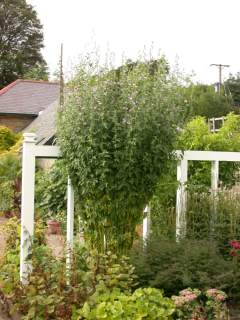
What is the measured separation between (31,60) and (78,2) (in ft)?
125

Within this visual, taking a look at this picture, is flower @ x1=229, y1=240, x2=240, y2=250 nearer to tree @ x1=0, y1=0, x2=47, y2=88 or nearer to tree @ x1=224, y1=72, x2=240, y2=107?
tree @ x1=0, y1=0, x2=47, y2=88

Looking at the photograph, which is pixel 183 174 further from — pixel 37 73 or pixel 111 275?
pixel 37 73

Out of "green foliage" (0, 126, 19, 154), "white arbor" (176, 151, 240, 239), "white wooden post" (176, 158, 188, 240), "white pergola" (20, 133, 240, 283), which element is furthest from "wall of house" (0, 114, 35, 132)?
"white pergola" (20, 133, 240, 283)

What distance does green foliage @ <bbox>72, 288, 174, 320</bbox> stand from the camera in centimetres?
457

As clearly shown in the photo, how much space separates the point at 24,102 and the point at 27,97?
818mm

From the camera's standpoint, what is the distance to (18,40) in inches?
1817

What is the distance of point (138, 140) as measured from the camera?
5570 millimetres

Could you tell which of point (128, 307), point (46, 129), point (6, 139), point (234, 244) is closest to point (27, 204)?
point (128, 307)

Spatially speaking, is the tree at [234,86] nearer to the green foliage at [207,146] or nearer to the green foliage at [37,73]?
the green foliage at [37,73]

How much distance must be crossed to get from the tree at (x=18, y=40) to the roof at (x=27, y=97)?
12471 mm

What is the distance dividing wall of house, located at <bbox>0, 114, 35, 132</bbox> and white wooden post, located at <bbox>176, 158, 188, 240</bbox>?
22873 mm

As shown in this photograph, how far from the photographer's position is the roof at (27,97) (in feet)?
94.4

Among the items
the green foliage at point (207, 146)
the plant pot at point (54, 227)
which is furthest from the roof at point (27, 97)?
the green foliage at point (207, 146)

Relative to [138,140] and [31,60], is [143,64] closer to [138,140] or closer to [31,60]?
[138,140]
